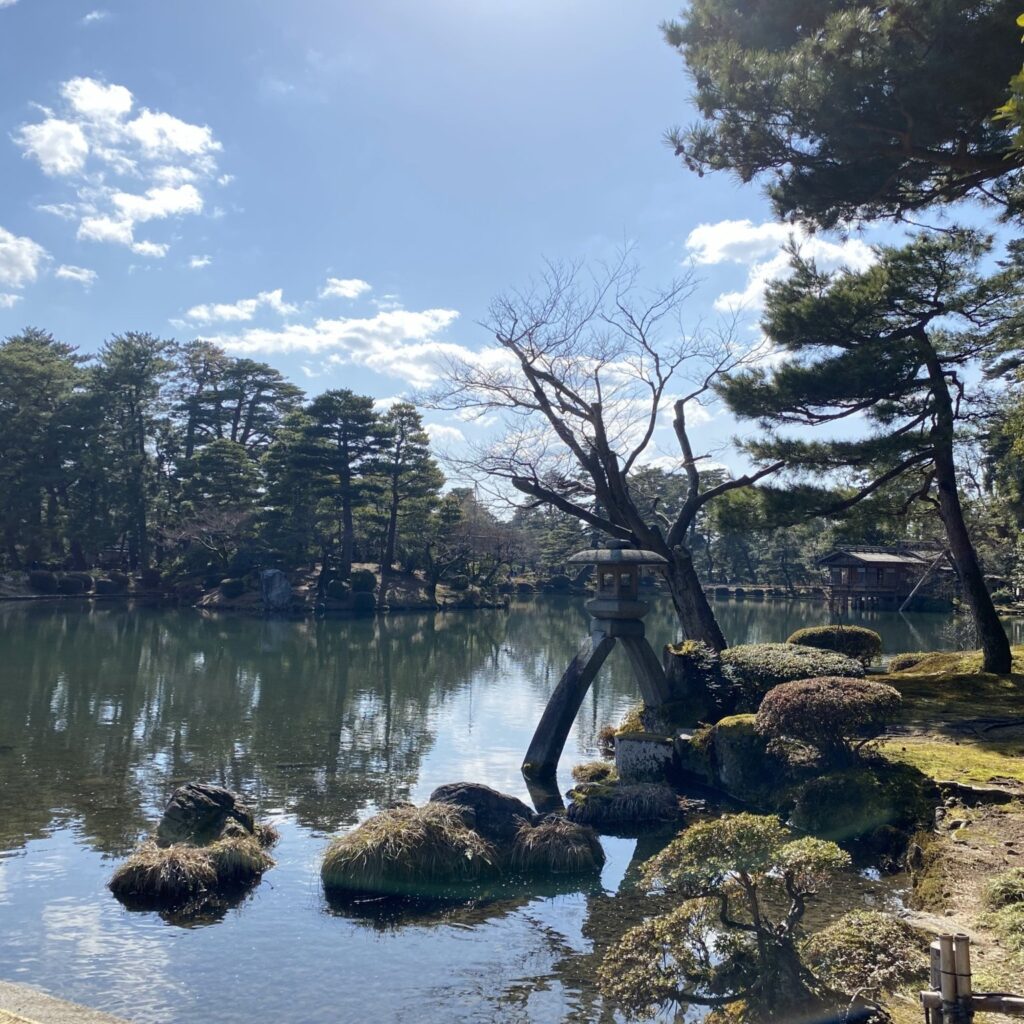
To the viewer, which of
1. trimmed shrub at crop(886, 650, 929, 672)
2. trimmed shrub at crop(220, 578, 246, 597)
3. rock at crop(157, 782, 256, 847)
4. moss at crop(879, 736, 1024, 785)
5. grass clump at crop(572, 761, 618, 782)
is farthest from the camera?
trimmed shrub at crop(220, 578, 246, 597)

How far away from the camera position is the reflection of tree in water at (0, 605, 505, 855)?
8.66 m

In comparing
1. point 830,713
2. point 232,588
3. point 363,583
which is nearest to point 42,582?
point 232,588

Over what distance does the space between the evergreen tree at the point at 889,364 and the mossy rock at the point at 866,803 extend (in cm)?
596

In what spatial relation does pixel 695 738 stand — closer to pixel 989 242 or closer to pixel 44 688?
pixel 989 242

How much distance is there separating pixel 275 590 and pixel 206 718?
21720 millimetres

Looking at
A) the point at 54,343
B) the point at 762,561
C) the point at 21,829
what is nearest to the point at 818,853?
the point at 21,829

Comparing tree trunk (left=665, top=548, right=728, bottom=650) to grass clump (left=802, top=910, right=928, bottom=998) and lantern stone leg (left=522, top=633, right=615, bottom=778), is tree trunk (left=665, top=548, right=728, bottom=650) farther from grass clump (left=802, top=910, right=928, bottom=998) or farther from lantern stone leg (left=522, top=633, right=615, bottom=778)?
grass clump (left=802, top=910, right=928, bottom=998)

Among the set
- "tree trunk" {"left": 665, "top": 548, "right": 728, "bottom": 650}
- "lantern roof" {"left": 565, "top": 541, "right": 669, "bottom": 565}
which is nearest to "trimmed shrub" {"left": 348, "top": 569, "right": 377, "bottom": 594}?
"tree trunk" {"left": 665, "top": 548, "right": 728, "bottom": 650}

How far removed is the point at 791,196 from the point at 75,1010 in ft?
25.0

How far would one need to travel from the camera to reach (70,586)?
37094 millimetres

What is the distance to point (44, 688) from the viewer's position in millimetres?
14969

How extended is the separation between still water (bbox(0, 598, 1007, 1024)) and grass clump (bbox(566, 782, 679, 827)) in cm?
53

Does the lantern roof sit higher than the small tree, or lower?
higher

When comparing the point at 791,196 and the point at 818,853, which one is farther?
the point at 791,196
